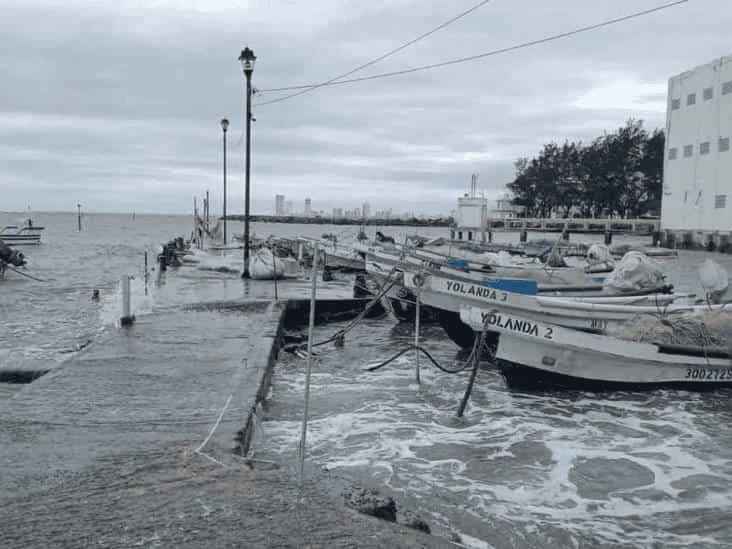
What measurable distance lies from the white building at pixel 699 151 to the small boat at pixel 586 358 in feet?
146

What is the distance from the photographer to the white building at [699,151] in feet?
163

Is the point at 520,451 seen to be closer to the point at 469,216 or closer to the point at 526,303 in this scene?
the point at 526,303

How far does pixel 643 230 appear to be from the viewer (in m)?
75.6

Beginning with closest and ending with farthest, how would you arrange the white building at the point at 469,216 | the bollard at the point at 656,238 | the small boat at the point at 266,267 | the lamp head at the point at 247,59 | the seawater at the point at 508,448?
1. the seawater at the point at 508,448
2. the lamp head at the point at 247,59
3. the small boat at the point at 266,267
4. the white building at the point at 469,216
5. the bollard at the point at 656,238

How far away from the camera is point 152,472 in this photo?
4.81 m

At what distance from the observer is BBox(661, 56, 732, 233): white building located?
163 ft

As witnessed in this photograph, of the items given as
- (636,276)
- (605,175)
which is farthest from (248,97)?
(605,175)

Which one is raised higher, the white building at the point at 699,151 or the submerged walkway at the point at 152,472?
the white building at the point at 699,151

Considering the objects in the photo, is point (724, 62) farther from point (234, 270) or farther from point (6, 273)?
point (6, 273)

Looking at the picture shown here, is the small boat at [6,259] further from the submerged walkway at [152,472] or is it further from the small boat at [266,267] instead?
the submerged walkway at [152,472]

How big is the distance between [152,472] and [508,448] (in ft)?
14.1

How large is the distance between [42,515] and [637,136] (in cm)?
9855

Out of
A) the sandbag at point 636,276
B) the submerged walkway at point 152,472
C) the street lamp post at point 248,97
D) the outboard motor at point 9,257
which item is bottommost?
the outboard motor at point 9,257

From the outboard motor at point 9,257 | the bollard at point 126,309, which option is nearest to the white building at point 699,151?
the outboard motor at point 9,257
